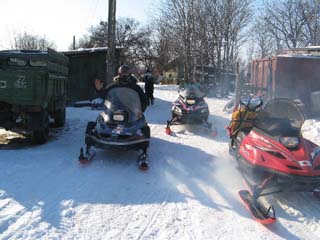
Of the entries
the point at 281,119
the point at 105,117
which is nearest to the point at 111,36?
the point at 105,117

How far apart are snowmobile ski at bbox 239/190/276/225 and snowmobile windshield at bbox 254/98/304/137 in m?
0.91

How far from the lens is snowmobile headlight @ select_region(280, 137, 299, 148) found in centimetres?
466

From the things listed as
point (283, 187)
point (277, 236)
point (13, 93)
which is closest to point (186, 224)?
point (277, 236)

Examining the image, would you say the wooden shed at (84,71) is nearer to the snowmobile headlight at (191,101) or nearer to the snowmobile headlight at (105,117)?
the snowmobile headlight at (191,101)

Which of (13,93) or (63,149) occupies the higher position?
(13,93)

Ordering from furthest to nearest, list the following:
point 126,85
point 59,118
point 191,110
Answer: point 59,118 → point 191,110 → point 126,85

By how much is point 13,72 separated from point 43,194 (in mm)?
3285

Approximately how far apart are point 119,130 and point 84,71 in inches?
434

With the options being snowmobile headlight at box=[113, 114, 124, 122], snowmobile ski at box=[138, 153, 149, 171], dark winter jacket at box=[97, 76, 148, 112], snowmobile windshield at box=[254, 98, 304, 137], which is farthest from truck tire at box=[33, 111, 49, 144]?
snowmobile windshield at box=[254, 98, 304, 137]

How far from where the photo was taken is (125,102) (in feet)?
22.5

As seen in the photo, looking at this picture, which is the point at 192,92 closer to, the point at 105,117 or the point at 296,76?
the point at 105,117

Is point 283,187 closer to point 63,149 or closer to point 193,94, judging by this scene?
point 63,149

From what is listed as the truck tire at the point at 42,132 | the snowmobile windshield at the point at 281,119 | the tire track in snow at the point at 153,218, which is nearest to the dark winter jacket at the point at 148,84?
the truck tire at the point at 42,132

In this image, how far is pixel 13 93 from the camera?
7.11 metres
